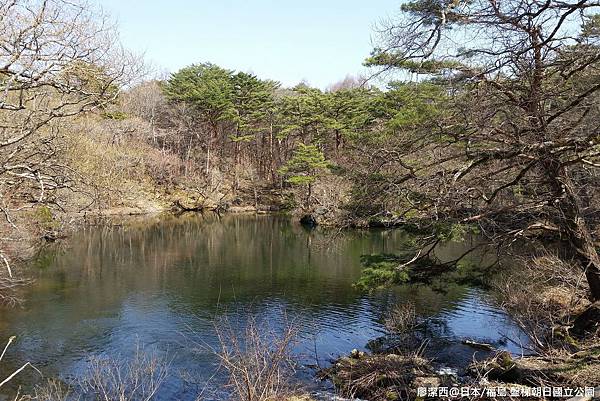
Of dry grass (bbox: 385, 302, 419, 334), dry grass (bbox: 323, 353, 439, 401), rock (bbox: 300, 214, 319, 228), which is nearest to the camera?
dry grass (bbox: 323, 353, 439, 401)

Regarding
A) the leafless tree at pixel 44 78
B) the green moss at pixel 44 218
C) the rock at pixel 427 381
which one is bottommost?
the rock at pixel 427 381

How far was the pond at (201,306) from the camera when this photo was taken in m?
11.6

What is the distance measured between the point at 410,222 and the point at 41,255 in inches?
724

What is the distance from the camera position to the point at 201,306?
16.0 m

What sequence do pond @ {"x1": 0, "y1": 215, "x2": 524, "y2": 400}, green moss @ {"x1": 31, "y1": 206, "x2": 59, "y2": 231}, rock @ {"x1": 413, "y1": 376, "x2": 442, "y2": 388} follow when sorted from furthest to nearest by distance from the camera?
green moss @ {"x1": 31, "y1": 206, "x2": 59, "y2": 231}, pond @ {"x1": 0, "y1": 215, "x2": 524, "y2": 400}, rock @ {"x1": 413, "y1": 376, "x2": 442, "y2": 388}

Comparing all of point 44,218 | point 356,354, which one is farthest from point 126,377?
point 44,218

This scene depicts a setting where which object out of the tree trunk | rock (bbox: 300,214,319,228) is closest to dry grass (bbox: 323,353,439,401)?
the tree trunk

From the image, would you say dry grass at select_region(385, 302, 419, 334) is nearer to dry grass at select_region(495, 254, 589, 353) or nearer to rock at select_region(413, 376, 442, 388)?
dry grass at select_region(495, 254, 589, 353)

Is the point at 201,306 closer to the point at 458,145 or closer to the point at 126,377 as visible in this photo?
the point at 126,377

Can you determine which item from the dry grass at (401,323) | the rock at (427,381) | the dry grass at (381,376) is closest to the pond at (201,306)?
the dry grass at (381,376)

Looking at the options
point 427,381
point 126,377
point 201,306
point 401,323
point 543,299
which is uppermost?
point 543,299

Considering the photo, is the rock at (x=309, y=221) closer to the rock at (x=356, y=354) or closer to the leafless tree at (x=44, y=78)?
the rock at (x=356, y=354)

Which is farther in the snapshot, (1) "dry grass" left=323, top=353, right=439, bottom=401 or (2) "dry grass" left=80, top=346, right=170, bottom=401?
(2) "dry grass" left=80, top=346, right=170, bottom=401

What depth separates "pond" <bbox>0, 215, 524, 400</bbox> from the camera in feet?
38.2
